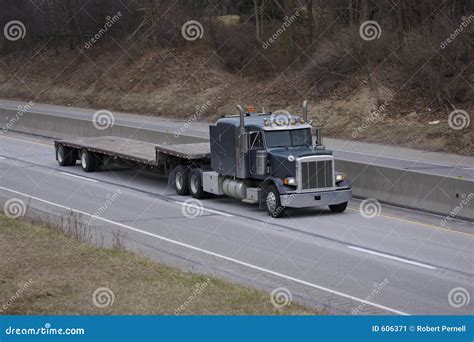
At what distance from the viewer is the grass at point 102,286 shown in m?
12.3

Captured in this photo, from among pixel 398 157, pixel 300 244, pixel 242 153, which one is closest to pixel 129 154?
pixel 242 153

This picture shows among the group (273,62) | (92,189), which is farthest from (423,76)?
(92,189)

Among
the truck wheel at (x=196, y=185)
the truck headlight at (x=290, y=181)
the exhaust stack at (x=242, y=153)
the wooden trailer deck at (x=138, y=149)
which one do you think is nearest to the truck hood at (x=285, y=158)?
the truck headlight at (x=290, y=181)

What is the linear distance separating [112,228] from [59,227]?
1.37m

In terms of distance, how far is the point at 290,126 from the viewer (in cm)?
2292

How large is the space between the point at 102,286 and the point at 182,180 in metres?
11.5

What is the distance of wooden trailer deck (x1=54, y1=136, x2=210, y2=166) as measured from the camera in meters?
25.2

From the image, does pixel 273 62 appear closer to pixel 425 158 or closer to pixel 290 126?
pixel 425 158

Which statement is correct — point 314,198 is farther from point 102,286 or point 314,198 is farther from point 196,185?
point 102,286

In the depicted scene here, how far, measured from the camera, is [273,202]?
21.8 meters

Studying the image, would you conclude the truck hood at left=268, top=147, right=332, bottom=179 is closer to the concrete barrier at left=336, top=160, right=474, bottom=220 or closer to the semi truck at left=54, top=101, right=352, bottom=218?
the semi truck at left=54, top=101, right=352, bottom=218

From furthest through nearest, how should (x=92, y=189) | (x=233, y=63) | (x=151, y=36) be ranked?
(x=151, y=36) → (x=233, y=63) → (x=92, y=189)

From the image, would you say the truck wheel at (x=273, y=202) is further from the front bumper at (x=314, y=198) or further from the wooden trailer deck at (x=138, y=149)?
the wooden trailer deck at (x=138, y=149)

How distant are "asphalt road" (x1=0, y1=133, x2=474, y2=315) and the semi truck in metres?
0.45
